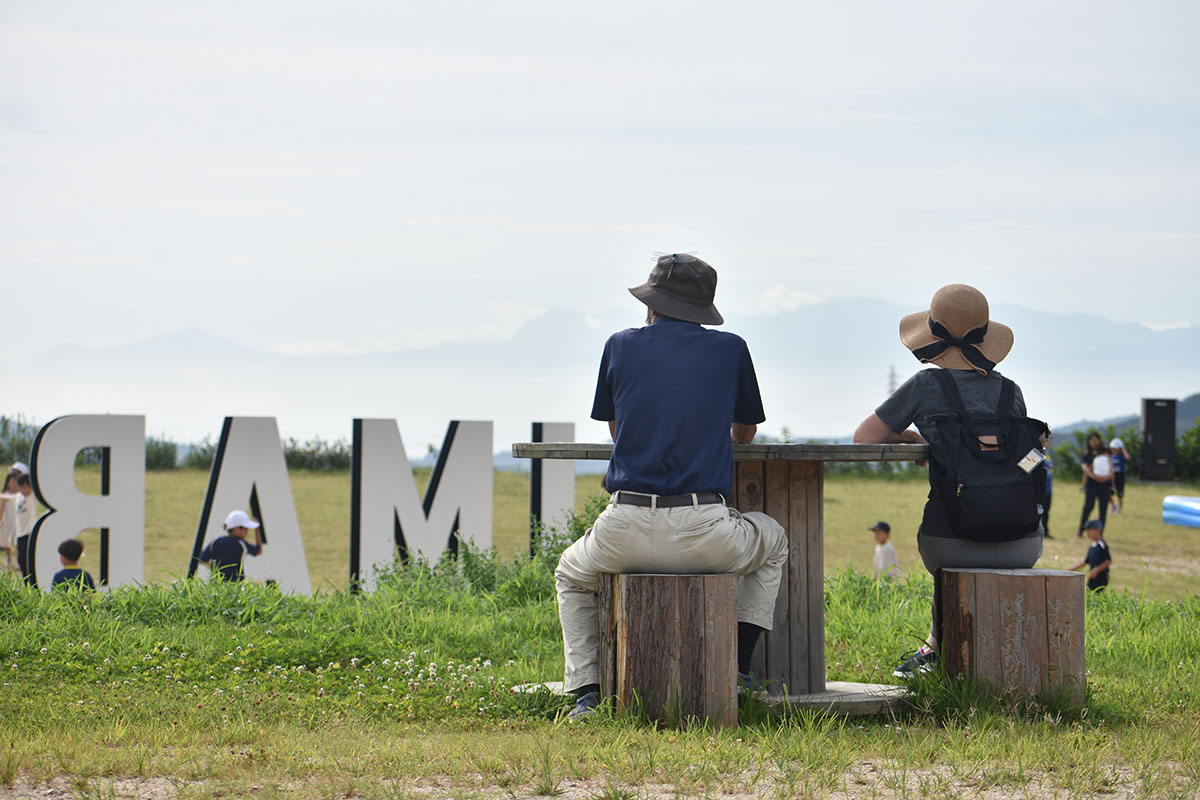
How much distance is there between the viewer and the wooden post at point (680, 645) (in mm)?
4473

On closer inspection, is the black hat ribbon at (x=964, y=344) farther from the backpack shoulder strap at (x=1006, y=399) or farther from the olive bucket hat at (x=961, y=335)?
the backpack shoulder strap at (x=1006, y=399)

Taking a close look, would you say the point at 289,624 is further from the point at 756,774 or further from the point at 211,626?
the point at 756,774

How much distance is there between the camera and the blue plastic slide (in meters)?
19.1

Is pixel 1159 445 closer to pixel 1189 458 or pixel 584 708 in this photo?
pixel 1189 458

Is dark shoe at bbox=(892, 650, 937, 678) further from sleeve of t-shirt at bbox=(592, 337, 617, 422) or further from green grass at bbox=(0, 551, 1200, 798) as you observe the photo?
sleeve of t-shirt at bbox=(592, 337, 617, 422)

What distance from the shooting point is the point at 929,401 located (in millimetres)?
5059

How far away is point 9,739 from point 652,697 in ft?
8.14

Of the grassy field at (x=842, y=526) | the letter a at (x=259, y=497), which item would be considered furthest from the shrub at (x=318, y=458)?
the letter a at (x=259, y=497)

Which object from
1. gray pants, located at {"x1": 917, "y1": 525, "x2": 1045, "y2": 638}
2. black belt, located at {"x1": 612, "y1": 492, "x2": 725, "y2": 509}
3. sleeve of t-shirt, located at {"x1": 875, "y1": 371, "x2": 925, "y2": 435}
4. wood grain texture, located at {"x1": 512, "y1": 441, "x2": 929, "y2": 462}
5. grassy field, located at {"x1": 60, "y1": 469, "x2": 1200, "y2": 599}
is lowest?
grassy field, located at {"x1": 60, "y1": 469, "x2": 1200, "y2": 599}

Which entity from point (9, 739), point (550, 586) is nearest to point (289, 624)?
point (550, 586)

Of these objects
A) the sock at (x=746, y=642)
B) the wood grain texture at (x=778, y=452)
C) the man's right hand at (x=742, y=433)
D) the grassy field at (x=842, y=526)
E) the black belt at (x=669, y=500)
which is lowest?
the grassy field at (x=842, y=526)

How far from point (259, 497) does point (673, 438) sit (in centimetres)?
692

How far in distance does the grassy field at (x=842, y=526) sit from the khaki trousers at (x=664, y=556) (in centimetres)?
470

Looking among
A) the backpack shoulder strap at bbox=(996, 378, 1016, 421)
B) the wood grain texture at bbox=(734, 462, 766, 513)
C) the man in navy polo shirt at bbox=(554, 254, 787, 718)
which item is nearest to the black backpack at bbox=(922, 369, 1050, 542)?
the backpack shoulder strap at bbox=(996, 378, 1016, 421)
